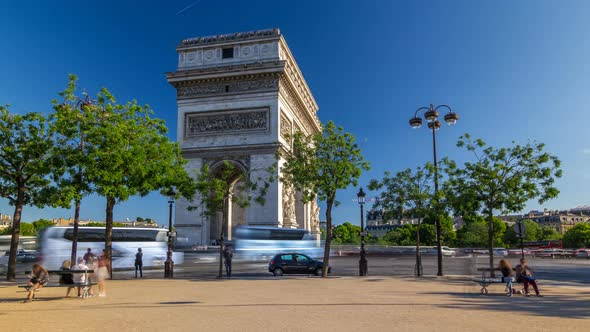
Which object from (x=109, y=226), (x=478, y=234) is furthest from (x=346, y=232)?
(x=109, y=226)

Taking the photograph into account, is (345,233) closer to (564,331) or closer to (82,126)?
(82,126)

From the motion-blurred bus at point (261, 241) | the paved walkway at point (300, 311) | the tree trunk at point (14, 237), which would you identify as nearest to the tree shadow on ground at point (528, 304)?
the paved walkway at point (300, 311)

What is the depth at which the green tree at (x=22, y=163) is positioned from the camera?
69.1ft

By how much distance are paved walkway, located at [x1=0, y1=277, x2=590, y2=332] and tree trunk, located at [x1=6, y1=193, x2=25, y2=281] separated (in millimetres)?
6632

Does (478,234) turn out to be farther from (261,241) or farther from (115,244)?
(115,244)

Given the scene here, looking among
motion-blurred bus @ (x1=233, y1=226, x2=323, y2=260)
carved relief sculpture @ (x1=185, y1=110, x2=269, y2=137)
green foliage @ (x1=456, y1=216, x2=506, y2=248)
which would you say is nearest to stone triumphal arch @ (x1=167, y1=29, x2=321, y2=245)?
carved relief sculpture @ (x1=185, y1=110, x2=269, y2=137)

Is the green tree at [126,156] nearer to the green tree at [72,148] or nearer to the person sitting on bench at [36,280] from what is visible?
the green tree at [72,148]

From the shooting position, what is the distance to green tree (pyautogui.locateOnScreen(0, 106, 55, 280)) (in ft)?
69.1

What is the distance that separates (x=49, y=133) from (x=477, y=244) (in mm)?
97219

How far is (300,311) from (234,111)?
32.8 metres

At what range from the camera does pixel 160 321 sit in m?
8.97

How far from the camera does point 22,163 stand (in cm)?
2159

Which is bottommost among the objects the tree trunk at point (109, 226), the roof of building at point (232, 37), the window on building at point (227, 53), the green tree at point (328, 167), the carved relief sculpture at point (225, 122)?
the tree trunk at point (109, 226)

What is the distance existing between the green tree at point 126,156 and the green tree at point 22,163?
6.09 feet
